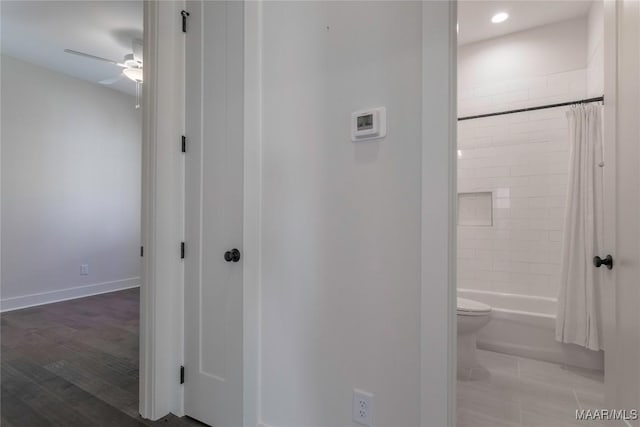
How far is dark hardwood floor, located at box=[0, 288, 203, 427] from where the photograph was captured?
1.77m

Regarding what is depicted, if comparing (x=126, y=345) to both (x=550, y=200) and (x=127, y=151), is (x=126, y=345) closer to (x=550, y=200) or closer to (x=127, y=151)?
(x=127, y=151)

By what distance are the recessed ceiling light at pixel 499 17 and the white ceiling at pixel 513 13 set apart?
0.09 feet

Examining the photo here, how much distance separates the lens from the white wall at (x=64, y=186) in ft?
11.9

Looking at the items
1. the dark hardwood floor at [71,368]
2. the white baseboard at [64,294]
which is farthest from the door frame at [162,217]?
the white baseboard at [64,294]

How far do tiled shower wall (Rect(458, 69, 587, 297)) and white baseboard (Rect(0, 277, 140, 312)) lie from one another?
449 centimetres

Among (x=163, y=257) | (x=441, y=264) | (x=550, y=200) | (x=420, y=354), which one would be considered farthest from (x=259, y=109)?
(x=550, y=200)

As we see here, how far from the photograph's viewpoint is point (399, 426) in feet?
3.98

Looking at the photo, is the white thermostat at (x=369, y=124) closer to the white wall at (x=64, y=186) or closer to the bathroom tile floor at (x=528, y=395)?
the bathroom tile floor at (x=528, y=395)

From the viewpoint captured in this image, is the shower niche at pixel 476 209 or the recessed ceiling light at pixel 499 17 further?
the shower niche at pixel 476 209

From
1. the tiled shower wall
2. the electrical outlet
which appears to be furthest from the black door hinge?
the tiled shower wall

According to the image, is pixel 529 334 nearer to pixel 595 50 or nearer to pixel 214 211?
pixel 595 50

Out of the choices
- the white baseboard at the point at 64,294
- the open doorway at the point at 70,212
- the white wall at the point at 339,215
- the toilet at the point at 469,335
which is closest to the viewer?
the white wall at the point at 339,215

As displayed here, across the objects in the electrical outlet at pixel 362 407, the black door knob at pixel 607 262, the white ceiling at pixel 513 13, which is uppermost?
the white ceiling at pixel 513 13

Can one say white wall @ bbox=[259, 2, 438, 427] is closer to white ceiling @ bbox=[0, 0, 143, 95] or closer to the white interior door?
the white interior door
